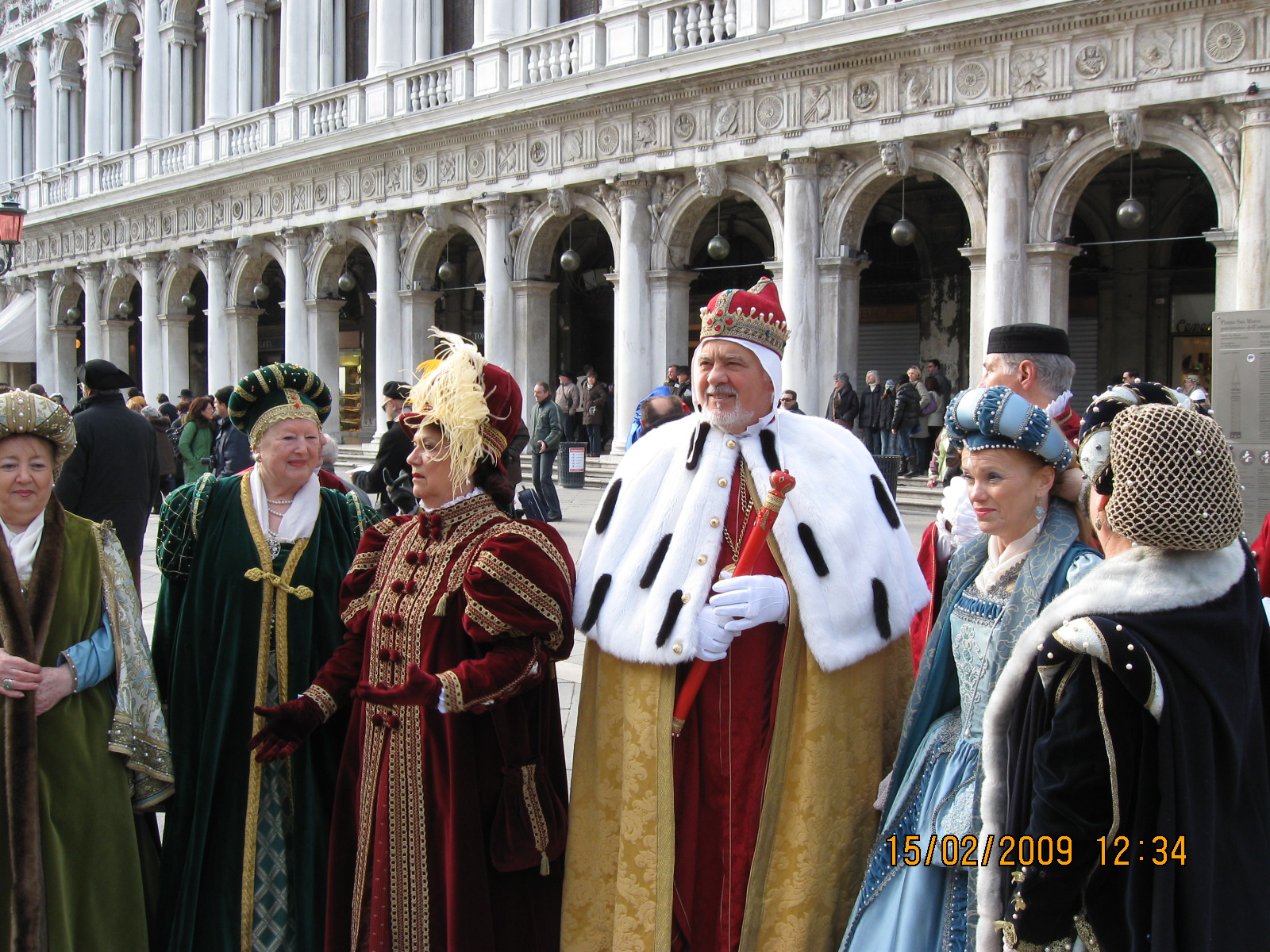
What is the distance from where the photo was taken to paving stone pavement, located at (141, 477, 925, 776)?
560cm

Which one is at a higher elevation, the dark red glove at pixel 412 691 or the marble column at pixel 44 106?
the marble column at pixel 44 106

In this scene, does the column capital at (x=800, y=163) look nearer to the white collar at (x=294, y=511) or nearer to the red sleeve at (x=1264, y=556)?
the red sleeve at (x=1264, y=556)

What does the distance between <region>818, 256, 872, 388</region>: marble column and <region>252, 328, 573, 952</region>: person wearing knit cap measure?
452 inches

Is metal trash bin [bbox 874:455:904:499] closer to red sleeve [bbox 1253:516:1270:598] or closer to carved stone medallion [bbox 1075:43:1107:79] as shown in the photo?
carved stone medallion [bbox 1075:43:1107:79]

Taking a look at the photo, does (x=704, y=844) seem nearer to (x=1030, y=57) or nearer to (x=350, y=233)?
(x=1030, y=57)


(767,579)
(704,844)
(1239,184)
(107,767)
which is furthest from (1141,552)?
(1239,184)

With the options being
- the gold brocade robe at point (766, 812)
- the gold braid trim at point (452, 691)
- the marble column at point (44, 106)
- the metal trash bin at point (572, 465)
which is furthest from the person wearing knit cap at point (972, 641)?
the marble column at point (44, 106)

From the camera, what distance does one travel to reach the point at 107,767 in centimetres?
294

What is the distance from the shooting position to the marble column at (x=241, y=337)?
22156 mm

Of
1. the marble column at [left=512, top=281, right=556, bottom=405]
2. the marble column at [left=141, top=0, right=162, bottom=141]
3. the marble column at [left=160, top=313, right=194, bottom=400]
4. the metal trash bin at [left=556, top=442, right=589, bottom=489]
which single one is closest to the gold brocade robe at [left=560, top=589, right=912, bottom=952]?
the metal trash bin at [left=556, top=442, right=589, bottom=489]

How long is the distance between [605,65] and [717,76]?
1.98m

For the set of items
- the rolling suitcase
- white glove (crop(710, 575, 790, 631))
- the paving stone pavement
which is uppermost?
the rolling suitcase

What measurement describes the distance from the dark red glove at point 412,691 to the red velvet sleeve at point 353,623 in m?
0.36

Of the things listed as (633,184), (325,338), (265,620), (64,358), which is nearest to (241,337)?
(325,338)
